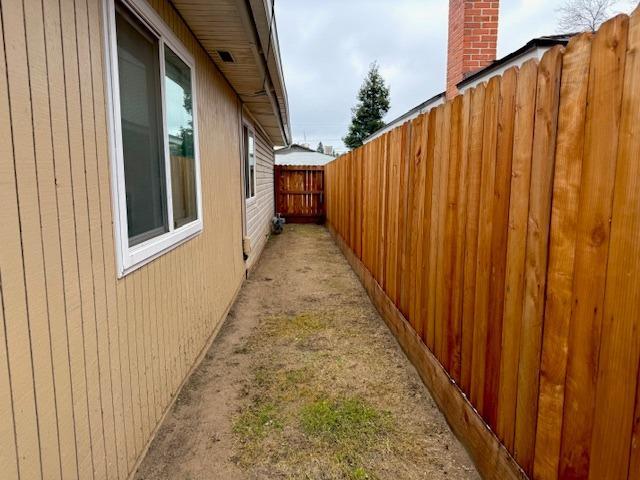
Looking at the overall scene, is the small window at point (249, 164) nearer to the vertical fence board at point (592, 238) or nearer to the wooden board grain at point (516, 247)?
the wooden board grain at point (516, 247)

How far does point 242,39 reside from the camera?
3.30 m

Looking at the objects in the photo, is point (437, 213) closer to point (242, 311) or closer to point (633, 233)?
point (633, 233)

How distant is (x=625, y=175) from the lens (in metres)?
A: 1.11

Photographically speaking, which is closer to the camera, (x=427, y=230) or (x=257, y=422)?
(x=257, y=422)

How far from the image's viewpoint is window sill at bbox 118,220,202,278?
76.4 inches

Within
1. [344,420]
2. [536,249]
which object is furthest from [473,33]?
[344,420]

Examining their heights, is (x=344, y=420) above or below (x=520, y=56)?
below

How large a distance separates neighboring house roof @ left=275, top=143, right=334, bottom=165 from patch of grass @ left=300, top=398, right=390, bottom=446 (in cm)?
2741

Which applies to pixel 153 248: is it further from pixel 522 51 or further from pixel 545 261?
pixel 522 51

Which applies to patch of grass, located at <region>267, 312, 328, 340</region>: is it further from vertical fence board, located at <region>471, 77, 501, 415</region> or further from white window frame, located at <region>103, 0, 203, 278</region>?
vertical fence board, located at <region>471, 77, 501, 415</region>

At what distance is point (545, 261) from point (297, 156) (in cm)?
2929

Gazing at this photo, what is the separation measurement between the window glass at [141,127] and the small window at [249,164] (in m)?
3.79

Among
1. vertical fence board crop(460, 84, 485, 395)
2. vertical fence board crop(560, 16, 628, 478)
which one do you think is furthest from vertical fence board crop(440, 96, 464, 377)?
Result: vertical fence board crop(560, 16, 628, 478)

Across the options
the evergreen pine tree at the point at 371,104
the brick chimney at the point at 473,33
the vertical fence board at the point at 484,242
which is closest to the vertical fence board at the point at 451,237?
the vertical fence board at the point at 484,242
